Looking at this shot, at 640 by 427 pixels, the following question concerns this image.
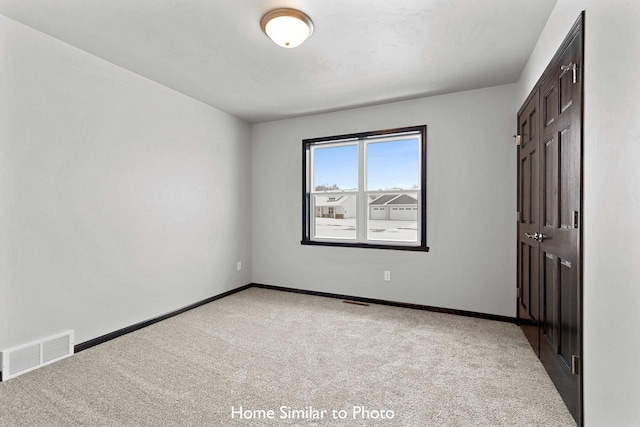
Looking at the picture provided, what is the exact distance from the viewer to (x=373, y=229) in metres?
4.26

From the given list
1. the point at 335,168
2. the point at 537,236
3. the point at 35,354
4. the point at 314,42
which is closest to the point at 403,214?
the point at 335,168

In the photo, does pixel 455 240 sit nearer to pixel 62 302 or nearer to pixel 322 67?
pixel 322 67

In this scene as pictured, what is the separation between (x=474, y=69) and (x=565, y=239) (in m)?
1.93

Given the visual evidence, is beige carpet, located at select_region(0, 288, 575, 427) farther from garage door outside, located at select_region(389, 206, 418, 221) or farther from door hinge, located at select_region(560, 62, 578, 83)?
door hinge, located at select_region(560, 62, 578, 83)

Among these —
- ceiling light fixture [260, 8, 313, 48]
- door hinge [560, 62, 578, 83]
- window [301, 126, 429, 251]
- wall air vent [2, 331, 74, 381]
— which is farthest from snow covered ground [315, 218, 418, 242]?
wall air vent [2, 331, 74, 381]

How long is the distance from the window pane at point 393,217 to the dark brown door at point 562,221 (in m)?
1.71

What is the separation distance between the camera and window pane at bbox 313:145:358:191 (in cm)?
440

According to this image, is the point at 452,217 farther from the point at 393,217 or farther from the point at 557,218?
the point at 557,218

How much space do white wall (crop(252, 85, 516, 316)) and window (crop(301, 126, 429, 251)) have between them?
0.11 meters

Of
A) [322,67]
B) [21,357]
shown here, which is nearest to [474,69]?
[322,67]

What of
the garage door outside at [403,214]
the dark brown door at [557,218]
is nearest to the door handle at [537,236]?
the dark brown door at [557,218]

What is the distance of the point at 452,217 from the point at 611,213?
234 centimetres

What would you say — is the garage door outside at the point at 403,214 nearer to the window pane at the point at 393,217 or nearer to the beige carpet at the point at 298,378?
the window pane at the point at 393,217

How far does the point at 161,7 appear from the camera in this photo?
2115 mm
